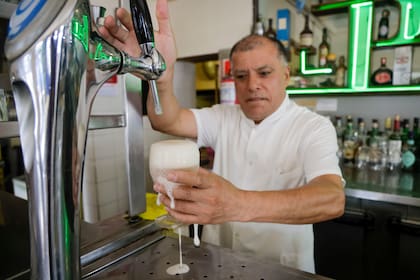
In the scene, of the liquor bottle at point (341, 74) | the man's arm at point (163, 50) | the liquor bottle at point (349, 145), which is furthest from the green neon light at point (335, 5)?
the man's arm at point (163, 50)

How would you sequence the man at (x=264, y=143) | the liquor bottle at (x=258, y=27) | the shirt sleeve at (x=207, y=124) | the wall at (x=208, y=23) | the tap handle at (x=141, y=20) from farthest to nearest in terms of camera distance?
the wall at (x=208, y=23) → the liquor bottle at (x=258, y=27) → the shirt sleeve at (x=207, y=124) → the man at (x=264, y=143) → the tap handle at (x=141, y=20)

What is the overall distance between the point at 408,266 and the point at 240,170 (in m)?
1.18

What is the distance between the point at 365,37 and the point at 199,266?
2179 millimetres

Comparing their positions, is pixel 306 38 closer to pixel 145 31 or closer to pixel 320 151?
pixel 320 151

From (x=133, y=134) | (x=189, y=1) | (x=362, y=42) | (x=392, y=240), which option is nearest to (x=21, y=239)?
(x=133, y=134)

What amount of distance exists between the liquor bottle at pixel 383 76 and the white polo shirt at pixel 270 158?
120 cm

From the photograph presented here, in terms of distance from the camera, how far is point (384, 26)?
7.02ft

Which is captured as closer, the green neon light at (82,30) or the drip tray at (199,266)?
the green neon light at (82,30)

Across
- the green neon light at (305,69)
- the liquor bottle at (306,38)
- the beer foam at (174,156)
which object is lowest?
the beer foam at (174,156)

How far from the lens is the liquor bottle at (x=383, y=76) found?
2.13 metres

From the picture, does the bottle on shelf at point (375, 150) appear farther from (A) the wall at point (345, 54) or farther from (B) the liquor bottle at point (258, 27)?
(B) the liquor bottle at point (258, 27)

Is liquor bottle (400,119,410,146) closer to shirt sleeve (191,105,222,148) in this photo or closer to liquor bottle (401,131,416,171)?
liquor bottle (401,131,416,171)

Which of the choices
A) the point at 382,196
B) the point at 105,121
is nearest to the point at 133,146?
the point at 105,121

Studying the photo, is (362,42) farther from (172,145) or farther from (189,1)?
(172,145)
